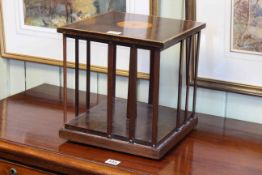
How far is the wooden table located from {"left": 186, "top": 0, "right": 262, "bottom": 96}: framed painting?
10cm

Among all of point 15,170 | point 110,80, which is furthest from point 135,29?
point 15,170

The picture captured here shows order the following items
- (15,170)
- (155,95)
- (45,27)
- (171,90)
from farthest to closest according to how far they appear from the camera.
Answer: (45,27), (171,90), (15,170), (155,95)

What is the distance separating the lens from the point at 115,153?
3.45 ft

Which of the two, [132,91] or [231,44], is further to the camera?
[231,44]

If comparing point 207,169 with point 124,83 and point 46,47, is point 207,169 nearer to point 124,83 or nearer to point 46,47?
point 124,83

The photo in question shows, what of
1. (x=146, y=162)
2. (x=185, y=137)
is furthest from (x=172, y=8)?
(x=146, y=162)

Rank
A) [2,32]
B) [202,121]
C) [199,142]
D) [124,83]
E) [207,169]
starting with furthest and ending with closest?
[2,32] < [124,83] < [202,121] < [199,142] < [207,169]

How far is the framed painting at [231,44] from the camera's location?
3.84 feet

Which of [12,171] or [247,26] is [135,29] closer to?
[247,26]

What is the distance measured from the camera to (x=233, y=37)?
1198mm

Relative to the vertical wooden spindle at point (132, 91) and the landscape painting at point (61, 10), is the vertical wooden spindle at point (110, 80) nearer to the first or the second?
the vertical wooden spindle at point (132, 91)

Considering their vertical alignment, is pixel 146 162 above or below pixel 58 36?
below

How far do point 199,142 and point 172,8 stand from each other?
0.35 metres

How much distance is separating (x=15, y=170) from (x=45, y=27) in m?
0.49
